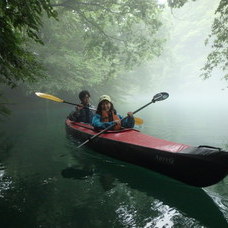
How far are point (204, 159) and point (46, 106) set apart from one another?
21408 millimetres

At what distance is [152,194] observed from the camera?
4.91m

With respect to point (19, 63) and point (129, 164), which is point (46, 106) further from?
point (19, 63)

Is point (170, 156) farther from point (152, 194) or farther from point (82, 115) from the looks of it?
point (82, 115)

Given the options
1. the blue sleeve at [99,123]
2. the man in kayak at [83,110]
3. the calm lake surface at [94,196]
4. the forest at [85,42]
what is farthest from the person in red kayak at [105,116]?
the forest at [85,42]

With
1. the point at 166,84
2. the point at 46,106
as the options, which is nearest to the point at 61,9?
the point at 46,106

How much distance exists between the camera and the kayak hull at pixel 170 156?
430 cm

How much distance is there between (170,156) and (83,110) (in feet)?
17.4

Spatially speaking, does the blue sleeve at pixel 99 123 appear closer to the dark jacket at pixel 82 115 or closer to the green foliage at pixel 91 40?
the dark jacket at pixel 82 115

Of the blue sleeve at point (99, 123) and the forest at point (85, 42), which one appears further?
the blue sleeve at point (99, 123)

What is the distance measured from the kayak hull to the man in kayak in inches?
109

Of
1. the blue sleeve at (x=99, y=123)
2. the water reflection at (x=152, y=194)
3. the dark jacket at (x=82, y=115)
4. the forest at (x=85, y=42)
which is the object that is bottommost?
the water reflection at (x=152, y=194)

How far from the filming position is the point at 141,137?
609 centimetres

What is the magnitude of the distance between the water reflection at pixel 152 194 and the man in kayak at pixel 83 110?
2.52 meters

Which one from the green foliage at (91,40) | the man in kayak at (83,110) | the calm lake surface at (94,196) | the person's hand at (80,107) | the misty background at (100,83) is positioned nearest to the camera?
the calm lake surface at (94,196)
